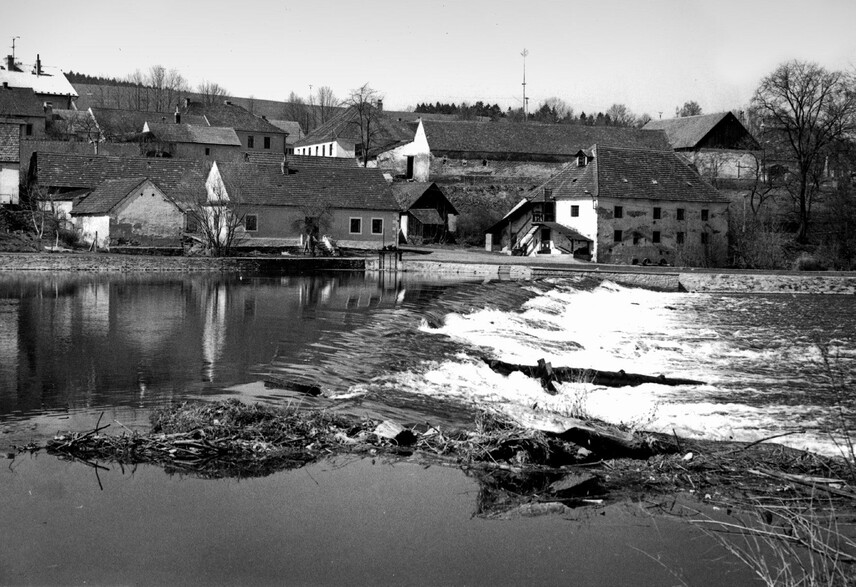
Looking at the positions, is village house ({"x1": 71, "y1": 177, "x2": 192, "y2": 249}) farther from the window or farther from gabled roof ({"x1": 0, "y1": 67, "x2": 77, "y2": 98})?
gabled roof ({"x1": 0, "y1": 67, "x2": 77, "y2": 98})

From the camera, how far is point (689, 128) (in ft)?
229

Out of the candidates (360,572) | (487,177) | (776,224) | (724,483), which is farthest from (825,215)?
(360,572)

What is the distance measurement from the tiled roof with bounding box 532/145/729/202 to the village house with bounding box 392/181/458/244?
24.1 feet

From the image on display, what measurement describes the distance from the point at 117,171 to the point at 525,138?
2995cm

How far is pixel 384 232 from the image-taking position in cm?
4844

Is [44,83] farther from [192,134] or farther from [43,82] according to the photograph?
[192,134]

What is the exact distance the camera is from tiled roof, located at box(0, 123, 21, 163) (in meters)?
43.9

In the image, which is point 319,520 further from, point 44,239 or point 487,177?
point 487,177

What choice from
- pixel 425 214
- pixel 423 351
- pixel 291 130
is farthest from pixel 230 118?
pixel 423 351

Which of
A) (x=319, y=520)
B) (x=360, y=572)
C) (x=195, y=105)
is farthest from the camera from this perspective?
(x=195, y=105)

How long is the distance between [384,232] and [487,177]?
18.0 m

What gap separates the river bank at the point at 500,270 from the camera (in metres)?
36.7

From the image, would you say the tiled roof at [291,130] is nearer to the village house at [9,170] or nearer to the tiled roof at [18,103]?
the tiled roof at [18,103]

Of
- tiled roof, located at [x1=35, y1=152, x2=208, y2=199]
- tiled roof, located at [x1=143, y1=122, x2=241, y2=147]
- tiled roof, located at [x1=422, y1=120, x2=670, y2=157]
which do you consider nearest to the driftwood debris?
tiled roof, located at [x1=35, y1=152, x2=208, y2=199]
